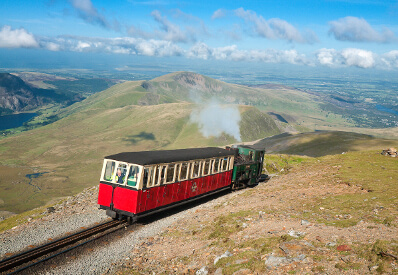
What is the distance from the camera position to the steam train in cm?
2086

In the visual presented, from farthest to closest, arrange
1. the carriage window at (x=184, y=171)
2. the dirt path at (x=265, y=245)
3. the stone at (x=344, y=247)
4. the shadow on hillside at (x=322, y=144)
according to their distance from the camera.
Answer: the shadow on hillside at (x=322, y=144), the carriage window at (x=184, y=171), the stone at (x=344, y=247), the dirt path at (x=265, y=245)

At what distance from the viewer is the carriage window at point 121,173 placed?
2122 cm

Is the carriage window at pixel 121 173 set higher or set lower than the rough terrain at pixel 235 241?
higher

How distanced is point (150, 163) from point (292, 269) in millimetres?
11555

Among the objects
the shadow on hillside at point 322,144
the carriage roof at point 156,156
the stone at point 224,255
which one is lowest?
the shadow on hillside at point 322,144

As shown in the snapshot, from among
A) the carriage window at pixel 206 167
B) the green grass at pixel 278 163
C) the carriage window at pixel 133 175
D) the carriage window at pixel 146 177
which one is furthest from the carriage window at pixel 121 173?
the green grass at pixel 278 163

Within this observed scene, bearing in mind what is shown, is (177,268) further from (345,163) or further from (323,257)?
(345,163)

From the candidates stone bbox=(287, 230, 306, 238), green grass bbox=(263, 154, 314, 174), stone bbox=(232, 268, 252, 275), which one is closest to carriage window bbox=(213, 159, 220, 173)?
stone bbox=(287, 230, 306, 238)

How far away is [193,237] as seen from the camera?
18688mm

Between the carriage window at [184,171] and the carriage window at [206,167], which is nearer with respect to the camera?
the carriage window at [184,171]

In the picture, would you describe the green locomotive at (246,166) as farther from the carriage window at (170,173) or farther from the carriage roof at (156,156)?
the carriage window at (170,173)

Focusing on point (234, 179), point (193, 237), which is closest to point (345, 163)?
point (234, 179)

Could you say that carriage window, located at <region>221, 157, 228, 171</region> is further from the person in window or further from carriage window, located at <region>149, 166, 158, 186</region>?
the person in window

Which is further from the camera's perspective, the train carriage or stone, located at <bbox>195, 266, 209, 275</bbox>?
the train carriage
